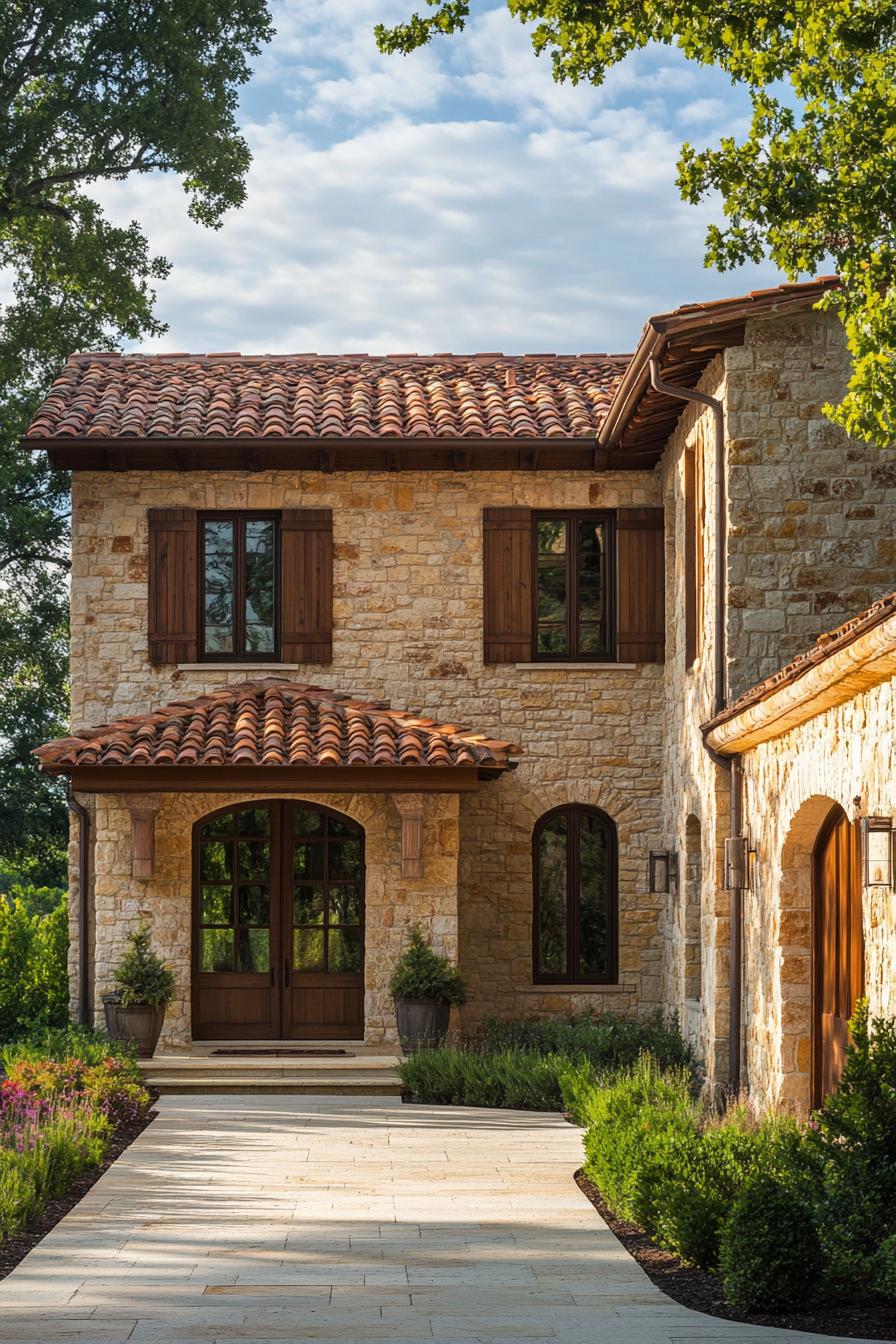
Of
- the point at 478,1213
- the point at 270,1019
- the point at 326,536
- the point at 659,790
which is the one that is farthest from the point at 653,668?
the point at 478,1213

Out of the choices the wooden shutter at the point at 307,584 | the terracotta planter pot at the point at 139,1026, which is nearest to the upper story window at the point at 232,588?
the wooden shutter at the point at 307,584

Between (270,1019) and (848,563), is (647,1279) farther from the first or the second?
(270,1019)

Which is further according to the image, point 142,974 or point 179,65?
point 179,65

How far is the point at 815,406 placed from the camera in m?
13.1

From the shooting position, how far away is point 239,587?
17312 mm

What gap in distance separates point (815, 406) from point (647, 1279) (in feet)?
25.3

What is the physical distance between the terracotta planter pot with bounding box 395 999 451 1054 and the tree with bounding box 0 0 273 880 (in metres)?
9.97

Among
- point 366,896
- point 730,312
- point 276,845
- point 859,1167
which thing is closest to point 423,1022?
point 366,896

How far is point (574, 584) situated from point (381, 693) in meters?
2.29

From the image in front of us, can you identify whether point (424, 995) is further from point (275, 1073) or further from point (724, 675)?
point (724, 675)

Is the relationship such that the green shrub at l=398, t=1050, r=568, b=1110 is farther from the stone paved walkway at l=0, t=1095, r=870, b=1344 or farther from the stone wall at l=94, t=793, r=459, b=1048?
the stone wall at l=94, t=793, r=459, b=1048

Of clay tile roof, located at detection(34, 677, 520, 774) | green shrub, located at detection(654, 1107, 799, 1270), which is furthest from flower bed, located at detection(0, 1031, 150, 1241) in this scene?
green shrub, located at detection(654, 1107, 799, 1270)

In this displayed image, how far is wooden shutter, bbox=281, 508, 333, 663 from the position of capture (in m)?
17.1

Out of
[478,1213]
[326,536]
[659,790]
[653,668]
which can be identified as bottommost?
[478,1213]
